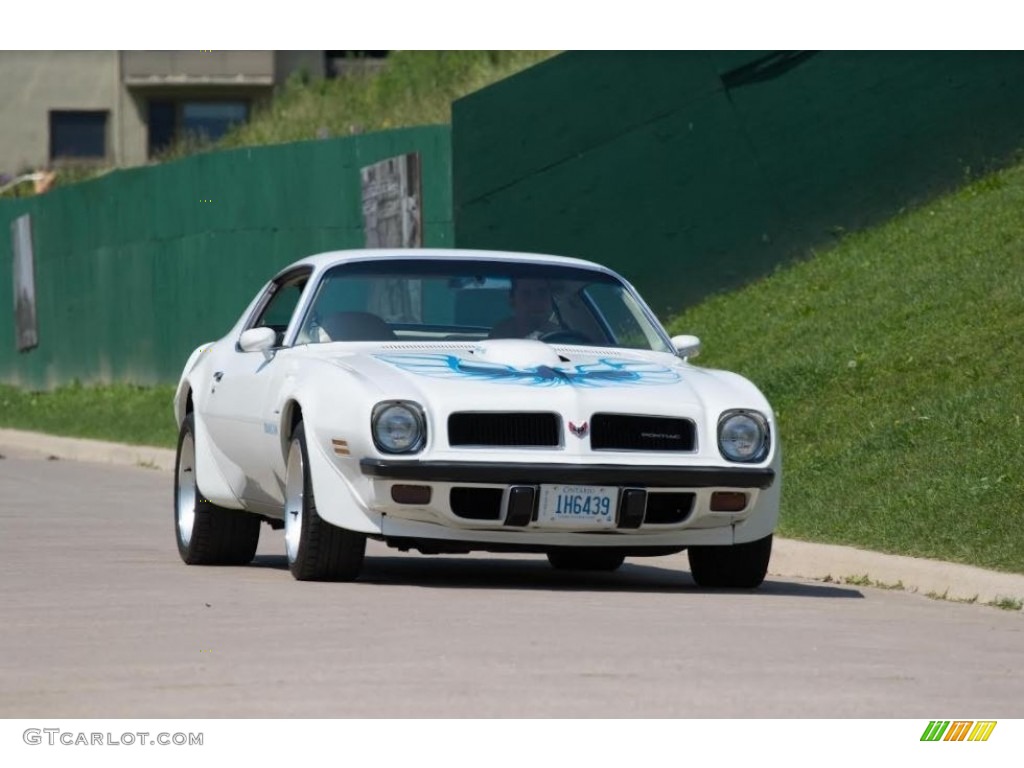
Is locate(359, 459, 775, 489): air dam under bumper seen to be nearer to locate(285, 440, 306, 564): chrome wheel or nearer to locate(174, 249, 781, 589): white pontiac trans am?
locate(174, 249, 781, 589): white pontiac trans am

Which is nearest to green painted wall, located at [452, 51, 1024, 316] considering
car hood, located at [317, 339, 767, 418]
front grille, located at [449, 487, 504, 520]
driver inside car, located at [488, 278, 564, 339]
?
driver inside car, located at [488, 278, 564, 339]

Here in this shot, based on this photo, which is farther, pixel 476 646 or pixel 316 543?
pixel 316 543

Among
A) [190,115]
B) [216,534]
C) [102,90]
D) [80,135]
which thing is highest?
[102,90]

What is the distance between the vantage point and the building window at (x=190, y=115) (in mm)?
57594

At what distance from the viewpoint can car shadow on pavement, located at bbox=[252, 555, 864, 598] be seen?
10.5m

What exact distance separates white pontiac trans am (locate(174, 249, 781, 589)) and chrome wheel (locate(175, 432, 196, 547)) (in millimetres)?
586

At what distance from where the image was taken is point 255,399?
424 inches

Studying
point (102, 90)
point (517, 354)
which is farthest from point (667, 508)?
point (102, 90)

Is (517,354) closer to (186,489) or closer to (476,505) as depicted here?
(476,505)

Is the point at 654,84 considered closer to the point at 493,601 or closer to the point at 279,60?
the point at 493,601

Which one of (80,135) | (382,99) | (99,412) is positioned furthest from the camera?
(80,135)

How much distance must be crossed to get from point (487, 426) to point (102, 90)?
48521 millimetres

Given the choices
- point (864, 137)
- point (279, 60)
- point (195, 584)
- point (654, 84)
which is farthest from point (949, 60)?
point (279, 60)

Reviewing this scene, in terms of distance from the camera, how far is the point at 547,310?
11.0 m
